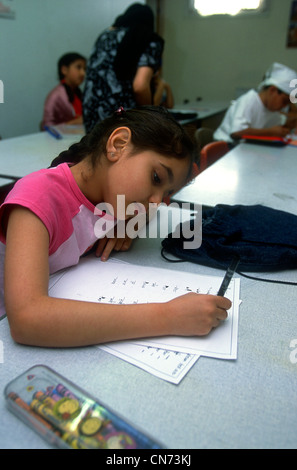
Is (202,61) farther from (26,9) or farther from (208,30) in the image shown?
(26,9)

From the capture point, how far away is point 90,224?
0.77m

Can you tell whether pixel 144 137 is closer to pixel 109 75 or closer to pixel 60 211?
pixel 60 211

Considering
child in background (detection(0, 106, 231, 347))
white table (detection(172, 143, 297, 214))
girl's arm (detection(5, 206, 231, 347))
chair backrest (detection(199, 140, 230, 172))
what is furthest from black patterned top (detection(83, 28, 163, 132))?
girl's arm (detection(5, 206, 231, 347))

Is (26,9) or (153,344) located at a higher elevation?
(26,9)

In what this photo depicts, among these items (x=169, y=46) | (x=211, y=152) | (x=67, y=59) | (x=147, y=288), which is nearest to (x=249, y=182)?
(x=211, y=152)

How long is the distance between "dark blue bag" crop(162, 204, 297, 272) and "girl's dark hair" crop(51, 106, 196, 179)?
17 centimetres

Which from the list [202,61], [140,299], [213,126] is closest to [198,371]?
[140,299]

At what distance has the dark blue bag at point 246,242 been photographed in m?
0.77

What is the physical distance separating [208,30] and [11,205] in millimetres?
4330

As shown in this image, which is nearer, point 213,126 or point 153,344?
point 153,344

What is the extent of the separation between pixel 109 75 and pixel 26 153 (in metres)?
0.55

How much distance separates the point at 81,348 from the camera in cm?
52
